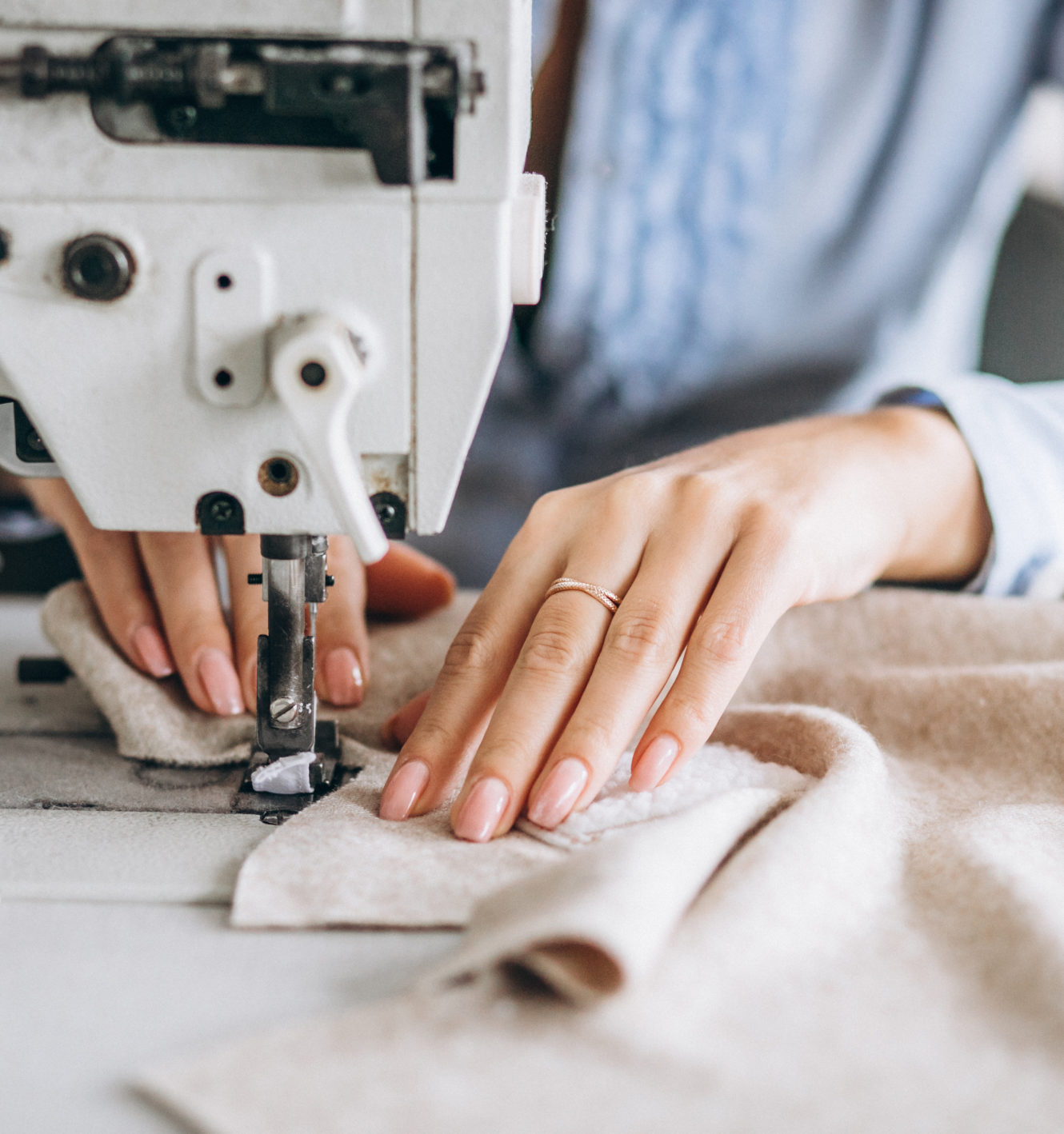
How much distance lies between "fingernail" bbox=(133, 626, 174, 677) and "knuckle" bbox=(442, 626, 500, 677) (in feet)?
1.02

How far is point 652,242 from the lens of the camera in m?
1.75

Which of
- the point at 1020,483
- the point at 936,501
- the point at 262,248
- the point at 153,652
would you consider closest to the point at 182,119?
the point at 262,248

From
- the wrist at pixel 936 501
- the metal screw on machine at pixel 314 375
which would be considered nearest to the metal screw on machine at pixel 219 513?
the metal screw on machine at pixel 314 375

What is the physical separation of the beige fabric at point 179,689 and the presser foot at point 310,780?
6 cm

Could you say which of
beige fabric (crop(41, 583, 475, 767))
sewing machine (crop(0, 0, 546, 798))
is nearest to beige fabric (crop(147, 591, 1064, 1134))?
sewing machine (crop(0, 0, 546, 798))

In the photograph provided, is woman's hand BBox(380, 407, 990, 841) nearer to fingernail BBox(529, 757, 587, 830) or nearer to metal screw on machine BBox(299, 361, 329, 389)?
fingernail BBox(529, 757, 587, 830)

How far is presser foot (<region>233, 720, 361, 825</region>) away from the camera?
2.60ft

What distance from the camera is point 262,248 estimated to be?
70 centimetres

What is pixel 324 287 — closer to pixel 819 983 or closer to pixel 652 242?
pixel 819 983

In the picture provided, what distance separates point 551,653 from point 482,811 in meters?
0.16

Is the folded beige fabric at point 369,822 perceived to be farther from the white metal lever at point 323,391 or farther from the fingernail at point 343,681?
the white metal lever at point 323,391

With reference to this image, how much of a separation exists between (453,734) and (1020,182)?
1672 millimetres

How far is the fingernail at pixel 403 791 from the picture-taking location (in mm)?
759

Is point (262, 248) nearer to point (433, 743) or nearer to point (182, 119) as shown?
point (182, 119)
